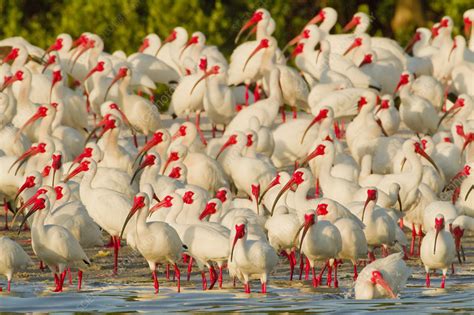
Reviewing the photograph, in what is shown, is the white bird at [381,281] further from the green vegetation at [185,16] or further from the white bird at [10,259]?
the green vegetation at [185,16]

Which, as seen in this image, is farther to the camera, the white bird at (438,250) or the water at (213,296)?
the white bird at (438,250)

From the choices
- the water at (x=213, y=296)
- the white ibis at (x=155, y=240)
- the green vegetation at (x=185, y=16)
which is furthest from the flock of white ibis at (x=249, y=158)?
the green vegetation at (x=185, y=16)

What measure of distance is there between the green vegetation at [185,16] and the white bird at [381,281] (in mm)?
14455

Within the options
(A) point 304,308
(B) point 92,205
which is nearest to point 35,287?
(B) point 92,205

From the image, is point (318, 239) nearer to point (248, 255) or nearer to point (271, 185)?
point (248, 255)

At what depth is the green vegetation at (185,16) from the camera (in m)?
28.2

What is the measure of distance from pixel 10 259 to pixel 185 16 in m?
14.3

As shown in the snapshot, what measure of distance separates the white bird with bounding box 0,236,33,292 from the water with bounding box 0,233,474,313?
0.21 metres

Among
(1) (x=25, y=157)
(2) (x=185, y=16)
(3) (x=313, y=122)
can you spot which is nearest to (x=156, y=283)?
(1) (x=25, y=157)

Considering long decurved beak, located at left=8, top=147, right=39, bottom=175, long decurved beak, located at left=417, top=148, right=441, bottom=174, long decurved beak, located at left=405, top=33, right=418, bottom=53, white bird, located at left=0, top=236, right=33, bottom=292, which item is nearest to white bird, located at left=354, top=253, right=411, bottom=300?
white bird, located at left=0, top=236, right=33, bottom=292

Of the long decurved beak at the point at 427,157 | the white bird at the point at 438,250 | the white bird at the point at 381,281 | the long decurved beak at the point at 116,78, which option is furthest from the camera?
the long decurved beak at the point at 116,78

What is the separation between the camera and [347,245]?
15.1m

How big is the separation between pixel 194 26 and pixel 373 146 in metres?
8.41

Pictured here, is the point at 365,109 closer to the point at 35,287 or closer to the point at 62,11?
the point at 35,287
